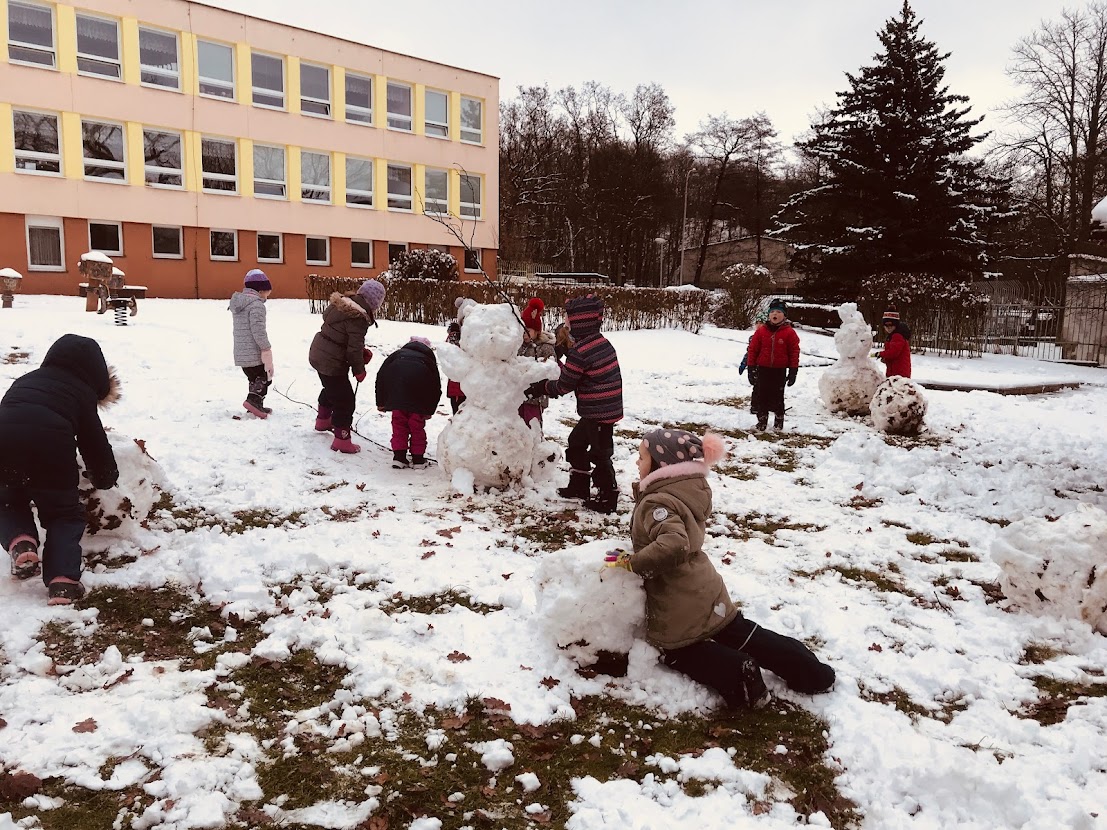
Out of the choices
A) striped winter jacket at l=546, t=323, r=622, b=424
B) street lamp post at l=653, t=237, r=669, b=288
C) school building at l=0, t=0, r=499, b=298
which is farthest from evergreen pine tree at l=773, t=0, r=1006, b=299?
street lamp post at l=653, t=237, r=669, b=288

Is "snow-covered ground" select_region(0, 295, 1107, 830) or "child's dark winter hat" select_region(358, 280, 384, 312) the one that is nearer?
"snow-covered ground" select_region(0, 295, 1107, 830)

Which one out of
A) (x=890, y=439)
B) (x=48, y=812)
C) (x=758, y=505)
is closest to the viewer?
(x=48, y=812)

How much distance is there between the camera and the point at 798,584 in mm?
4824

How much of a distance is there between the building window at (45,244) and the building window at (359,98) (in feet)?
36.4

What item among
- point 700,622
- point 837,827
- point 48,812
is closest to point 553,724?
point 700,622

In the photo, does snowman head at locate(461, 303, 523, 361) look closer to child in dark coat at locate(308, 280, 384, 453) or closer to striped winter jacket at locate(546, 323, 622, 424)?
striped winter jacket at locate(546, 323, 622, 424)

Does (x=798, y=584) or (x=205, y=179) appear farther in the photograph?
(x=205, y=179)

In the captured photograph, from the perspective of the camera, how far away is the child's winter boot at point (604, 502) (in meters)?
6.17

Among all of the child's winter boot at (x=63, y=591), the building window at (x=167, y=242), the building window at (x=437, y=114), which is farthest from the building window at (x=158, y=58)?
the child's winter boot at (x=63, y=591)

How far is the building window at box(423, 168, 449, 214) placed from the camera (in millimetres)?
30828

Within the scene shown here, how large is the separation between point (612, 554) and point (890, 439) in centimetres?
657

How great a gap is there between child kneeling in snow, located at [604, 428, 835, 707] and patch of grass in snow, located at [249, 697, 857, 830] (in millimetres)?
195

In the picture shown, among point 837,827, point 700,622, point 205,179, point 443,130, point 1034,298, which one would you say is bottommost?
point 837,827

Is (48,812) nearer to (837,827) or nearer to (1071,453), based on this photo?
(837,827)
